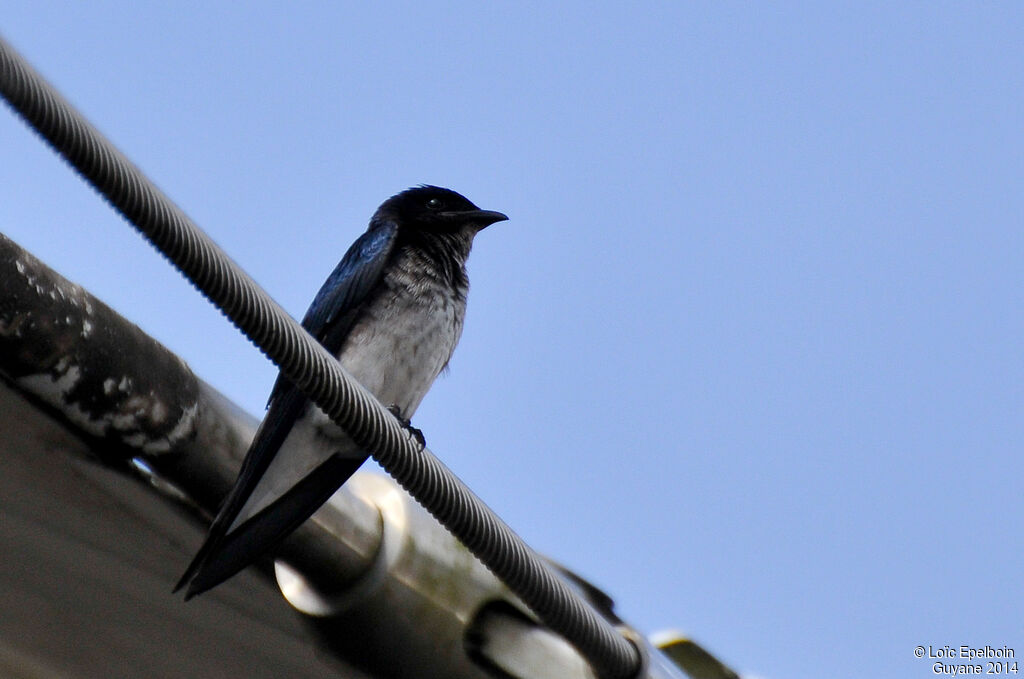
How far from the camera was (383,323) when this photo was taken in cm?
446

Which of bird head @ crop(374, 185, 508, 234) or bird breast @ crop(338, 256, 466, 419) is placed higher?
bird head @ crop(374, 185, 508, 234)

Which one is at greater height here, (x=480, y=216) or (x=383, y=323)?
(x=480, y=216)

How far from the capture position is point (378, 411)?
2.48m

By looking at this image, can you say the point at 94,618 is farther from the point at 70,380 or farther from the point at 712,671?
the point at 712,671

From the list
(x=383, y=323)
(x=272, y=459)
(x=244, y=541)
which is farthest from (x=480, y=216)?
(x=244, y=541)

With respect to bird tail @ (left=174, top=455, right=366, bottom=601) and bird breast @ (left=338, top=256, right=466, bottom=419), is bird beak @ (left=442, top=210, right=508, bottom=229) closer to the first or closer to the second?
bird breast @ (left=338, top=256, right=466, bottom=419)

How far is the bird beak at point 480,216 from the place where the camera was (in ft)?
16.8

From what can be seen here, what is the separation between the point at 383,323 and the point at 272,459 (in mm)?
1074

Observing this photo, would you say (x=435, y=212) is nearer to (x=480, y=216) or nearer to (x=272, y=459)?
(x=480, y=216)

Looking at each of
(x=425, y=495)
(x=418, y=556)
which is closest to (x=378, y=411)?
(x=425, y=495)

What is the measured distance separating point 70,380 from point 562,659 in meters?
1.19

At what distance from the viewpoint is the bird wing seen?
9.03ft

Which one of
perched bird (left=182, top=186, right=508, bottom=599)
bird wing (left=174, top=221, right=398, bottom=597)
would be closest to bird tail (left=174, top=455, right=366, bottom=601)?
bird wing (left=174, top=221, right=398, bottom=597)

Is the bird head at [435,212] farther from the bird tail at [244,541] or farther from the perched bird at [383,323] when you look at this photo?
the bird tail at [244,541]
